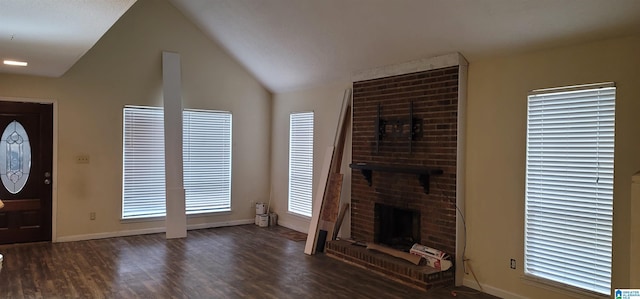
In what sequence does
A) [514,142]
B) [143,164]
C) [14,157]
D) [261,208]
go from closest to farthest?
[514,142] → [14,157] → [143,164] → [261,208]

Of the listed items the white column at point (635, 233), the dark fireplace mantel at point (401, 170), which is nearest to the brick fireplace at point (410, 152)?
the dark fireplace mantel at point (401, 170)

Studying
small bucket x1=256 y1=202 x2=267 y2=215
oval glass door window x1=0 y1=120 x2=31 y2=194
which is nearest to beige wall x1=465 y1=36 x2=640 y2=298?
small bucket x1=256 y1=202 x2=267 y2=215

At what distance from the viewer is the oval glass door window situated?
6.19m

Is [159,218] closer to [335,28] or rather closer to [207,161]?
[207,161]

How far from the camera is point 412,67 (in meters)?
→ 5.31

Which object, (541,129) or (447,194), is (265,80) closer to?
(447,194)

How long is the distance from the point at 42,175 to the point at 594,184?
686 centimetres

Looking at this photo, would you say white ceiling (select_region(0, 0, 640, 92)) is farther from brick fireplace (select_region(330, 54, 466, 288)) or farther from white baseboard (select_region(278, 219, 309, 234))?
white baseboard (select_region(278, 219, 309, 234))

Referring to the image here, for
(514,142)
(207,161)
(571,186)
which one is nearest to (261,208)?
(207,161)

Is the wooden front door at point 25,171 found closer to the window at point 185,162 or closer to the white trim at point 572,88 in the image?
the window at point 185,162

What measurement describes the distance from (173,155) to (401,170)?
3.69 m

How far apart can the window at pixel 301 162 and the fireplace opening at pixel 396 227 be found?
1723 mm

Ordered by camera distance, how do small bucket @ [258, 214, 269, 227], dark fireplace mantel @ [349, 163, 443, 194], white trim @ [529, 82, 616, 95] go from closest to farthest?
white trim @ [529, 82, 616, 95]
dark fireplace mantel @ [349, 163, 443, 194]
small bucket @ [258, 214, 269, 227]

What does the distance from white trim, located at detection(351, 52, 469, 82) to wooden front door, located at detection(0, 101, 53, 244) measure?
454 cm
